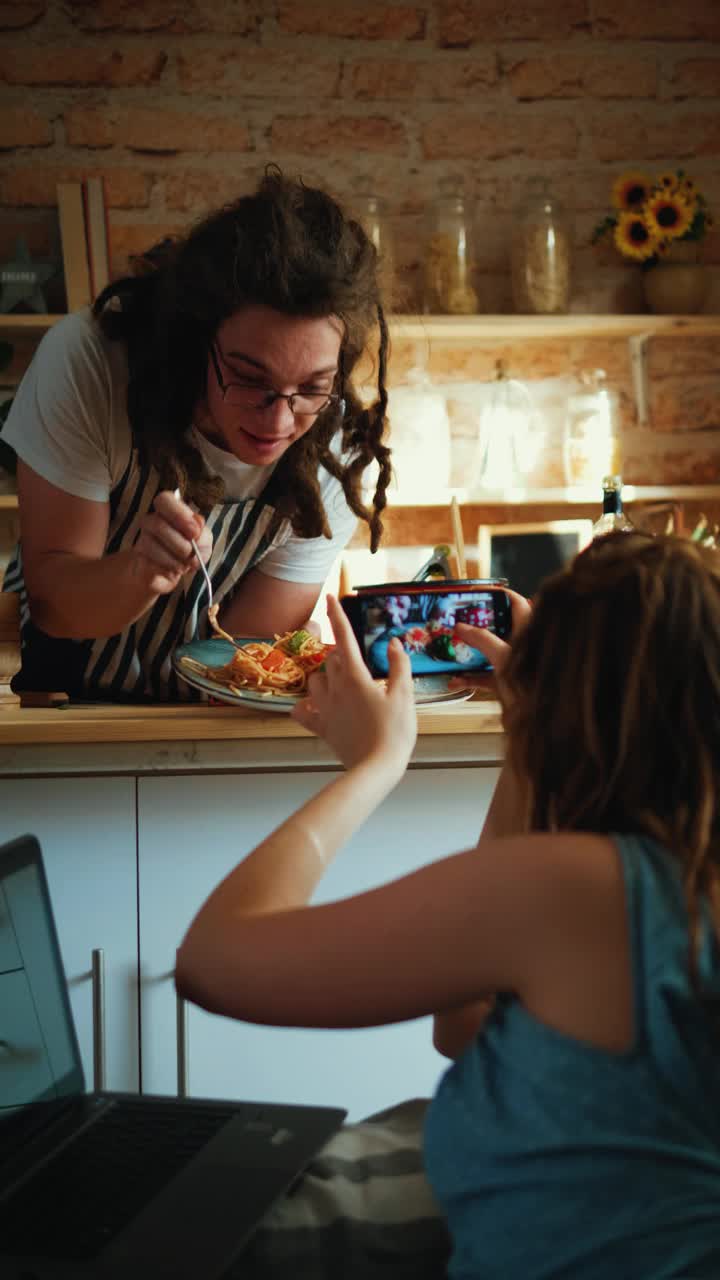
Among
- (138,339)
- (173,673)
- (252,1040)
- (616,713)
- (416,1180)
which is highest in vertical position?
(138,339)

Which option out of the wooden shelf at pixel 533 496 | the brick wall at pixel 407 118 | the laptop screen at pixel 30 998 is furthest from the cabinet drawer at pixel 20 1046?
the brick wall at pixel 407 118

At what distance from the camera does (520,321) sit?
2.87m

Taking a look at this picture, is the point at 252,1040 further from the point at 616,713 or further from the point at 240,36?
the point at 240,36

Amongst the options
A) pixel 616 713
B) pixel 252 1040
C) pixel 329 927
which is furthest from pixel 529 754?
pixel 252 1040

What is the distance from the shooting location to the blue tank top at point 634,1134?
0.69 m

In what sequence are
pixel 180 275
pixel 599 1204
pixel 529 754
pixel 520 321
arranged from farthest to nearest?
1. pixel 520 321
2. pixel 180 275
3. pixel 529 754
4. pixel 599 1204

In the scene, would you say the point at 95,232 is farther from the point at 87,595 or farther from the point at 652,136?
the point at 87,595

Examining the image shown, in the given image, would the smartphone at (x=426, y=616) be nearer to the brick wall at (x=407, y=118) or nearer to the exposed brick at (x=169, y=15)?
the brick wall at (x=407, y=118)

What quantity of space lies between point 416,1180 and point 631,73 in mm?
2837

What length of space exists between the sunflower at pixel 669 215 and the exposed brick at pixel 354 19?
2.26 ft

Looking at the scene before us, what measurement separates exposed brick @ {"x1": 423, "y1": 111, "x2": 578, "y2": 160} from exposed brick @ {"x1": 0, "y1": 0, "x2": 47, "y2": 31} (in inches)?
36.3

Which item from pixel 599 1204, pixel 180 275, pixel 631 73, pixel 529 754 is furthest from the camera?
pixel 631 73

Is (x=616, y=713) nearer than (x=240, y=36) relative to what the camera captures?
Yes

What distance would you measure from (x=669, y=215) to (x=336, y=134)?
0.79 metres
